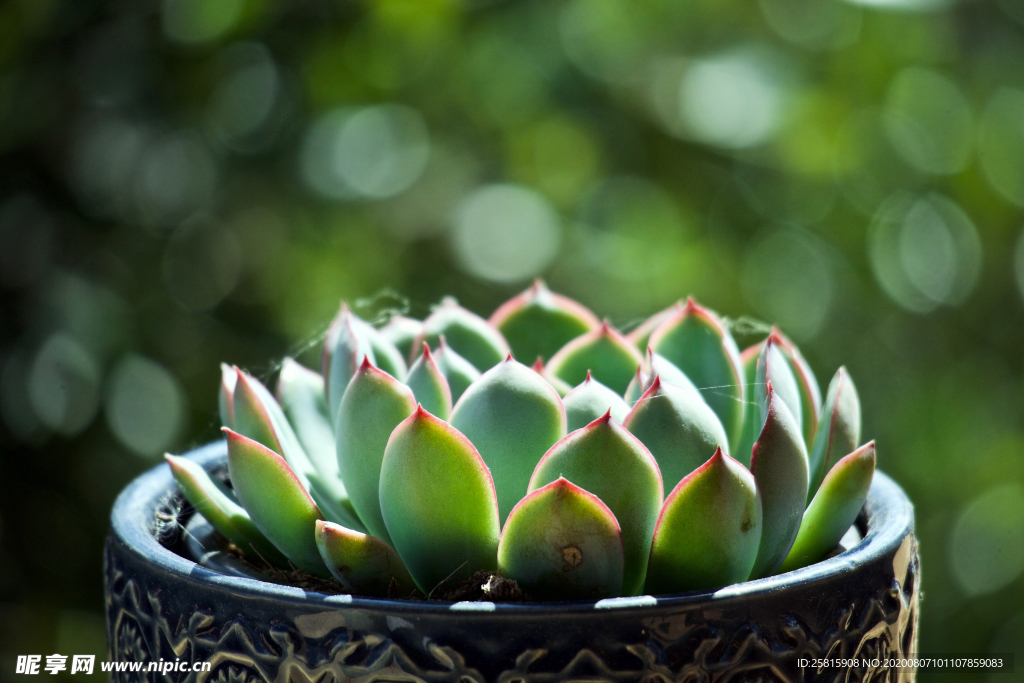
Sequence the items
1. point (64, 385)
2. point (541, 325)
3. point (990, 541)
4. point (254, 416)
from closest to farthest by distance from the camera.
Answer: point (254, 416) < point (541, 325) < point (64, 385) < point (990, 541)

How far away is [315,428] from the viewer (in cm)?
46

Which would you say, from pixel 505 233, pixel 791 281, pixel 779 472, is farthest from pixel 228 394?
pixel 791 281

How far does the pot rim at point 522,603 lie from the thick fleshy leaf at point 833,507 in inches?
0.6

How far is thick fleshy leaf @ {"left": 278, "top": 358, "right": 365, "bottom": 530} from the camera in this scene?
0.43 metres

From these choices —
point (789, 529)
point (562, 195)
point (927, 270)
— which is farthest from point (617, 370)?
point (927, 270)

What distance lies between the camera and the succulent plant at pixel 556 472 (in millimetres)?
311

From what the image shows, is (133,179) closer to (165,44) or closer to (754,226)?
(165,44)

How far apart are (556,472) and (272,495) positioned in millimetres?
115

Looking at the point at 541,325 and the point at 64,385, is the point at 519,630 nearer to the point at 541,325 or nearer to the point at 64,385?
the point at 541,325

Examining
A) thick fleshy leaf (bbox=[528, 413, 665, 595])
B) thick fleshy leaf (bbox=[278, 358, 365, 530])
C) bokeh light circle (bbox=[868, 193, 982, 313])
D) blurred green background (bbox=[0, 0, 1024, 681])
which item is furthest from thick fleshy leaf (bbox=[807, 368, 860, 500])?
bokeh light circle (bbox=[868, 193, 982, 313])

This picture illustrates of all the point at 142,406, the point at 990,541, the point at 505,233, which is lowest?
the point at 990,541

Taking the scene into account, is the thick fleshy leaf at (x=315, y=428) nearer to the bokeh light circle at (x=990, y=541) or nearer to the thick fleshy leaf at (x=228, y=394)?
the thick fleshy leaf at (x=228, y=394)

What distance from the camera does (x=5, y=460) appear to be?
3.03 feet

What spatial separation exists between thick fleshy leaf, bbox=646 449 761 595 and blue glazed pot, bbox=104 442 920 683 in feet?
0.05
